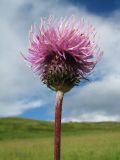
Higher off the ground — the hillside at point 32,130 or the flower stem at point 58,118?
the hillside at point 32,130

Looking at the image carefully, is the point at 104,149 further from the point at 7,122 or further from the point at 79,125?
the point at 79,125

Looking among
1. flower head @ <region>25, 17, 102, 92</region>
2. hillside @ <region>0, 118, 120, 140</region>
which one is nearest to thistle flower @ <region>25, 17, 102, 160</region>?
flower head @ <region>25, 17, 102, 92</region>

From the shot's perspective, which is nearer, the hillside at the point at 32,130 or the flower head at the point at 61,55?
the flower head at the point at 61,55

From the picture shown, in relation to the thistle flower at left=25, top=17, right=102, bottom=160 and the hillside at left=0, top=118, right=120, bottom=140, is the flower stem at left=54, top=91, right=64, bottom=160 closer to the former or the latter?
the thistle flower at left=25, top=17, right=102, bottom=160

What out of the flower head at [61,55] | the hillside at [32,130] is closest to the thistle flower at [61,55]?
the flower head at [61,55]

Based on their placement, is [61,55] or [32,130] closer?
[61,55]

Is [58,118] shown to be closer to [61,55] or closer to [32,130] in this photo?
[61,55]

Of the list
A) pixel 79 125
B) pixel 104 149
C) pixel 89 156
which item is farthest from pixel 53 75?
pixel 79 125

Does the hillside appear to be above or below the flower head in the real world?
above

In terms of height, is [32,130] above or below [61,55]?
above

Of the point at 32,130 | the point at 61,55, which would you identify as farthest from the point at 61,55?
the point at 32,130

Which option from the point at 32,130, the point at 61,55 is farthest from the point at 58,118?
the point at 32,130

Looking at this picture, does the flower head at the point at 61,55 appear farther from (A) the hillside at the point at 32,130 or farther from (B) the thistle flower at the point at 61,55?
(A) the hillside at the point at 32,130

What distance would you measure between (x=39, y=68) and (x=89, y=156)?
1063 inches
